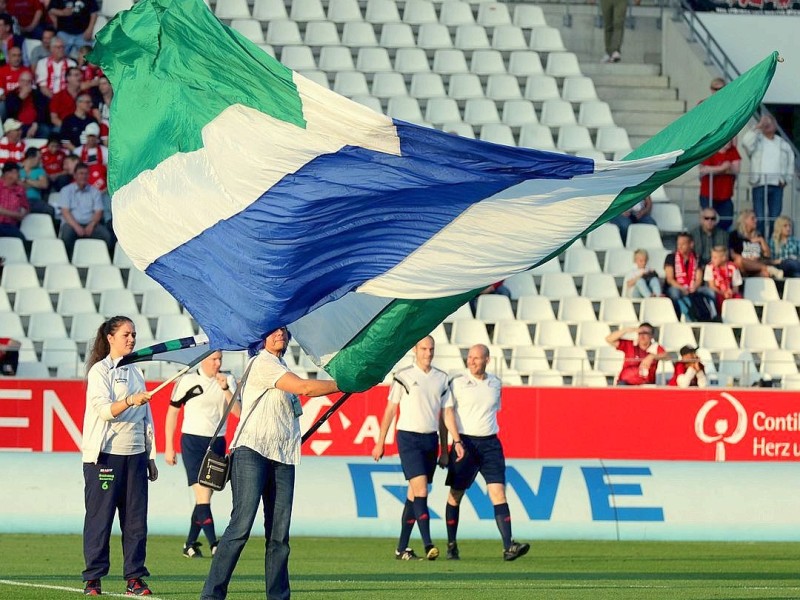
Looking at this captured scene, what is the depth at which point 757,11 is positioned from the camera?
2839cm

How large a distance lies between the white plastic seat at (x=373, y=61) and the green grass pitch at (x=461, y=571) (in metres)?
10.1

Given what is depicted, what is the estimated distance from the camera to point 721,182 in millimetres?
24469

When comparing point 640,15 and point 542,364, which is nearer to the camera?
point 542,364

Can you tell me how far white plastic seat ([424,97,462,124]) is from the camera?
2506cm

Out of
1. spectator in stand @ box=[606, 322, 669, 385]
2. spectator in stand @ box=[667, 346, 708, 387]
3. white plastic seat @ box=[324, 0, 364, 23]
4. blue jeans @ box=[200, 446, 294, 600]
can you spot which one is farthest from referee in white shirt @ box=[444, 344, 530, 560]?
white plastic seat @ box=[324, 0, 364, 23]

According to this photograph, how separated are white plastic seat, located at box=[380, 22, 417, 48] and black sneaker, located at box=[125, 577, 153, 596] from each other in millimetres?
16153

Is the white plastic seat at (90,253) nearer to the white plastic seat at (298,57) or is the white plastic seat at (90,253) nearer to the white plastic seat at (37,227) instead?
the white plastic seat at (37,227)

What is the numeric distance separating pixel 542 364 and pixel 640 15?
9859 millimetres

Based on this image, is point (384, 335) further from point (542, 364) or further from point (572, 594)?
point (542, 364)

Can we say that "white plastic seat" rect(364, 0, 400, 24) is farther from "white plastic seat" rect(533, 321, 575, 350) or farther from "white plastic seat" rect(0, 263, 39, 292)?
"white plastic seat" rect(0, 263, 39, 292)

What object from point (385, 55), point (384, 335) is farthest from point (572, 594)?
point (385, 55)

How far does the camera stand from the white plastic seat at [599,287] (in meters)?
22.5

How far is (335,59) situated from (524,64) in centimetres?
305

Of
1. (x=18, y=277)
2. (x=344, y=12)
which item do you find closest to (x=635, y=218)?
(x=344, y=12)
